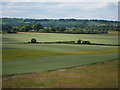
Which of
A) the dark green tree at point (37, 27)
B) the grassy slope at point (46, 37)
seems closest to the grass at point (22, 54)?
the grassy slope at point (46, 37)

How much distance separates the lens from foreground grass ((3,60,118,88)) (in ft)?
51.4

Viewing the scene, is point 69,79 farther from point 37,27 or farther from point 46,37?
point 37,27

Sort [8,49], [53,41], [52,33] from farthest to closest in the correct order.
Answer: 1. [52,33]
2. [53,41]
3. [8,49]

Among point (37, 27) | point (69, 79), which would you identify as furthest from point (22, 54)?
point (37, 27)

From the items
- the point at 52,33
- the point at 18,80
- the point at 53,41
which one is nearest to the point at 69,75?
the point at 18,80

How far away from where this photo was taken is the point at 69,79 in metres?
16.9

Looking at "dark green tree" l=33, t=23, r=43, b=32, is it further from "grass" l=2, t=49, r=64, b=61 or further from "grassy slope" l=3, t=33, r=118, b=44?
"grass" l=2, t=49, r=64, b=61

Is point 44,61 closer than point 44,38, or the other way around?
point 44,61

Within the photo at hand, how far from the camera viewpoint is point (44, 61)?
863 inches

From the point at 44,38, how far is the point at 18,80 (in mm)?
20147

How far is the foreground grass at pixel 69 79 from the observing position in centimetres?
1566

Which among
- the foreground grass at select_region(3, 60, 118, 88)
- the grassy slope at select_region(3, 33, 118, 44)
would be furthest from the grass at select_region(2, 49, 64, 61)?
the grassy slope at select_region(3, 33, 118, 44)

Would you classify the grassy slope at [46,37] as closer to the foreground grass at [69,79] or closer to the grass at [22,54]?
the grass at [22,54]

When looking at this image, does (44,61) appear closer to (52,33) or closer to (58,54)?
(58,54)
